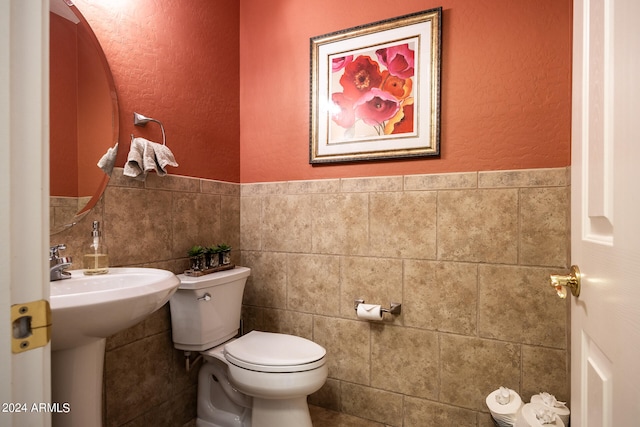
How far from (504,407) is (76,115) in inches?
88.3

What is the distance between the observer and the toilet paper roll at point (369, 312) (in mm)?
1809

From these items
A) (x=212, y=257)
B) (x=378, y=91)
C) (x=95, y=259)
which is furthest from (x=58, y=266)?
(x=378, y=91)

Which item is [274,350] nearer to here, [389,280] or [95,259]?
[389,280]

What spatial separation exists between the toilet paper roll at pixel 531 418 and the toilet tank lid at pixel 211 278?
4.79 ft

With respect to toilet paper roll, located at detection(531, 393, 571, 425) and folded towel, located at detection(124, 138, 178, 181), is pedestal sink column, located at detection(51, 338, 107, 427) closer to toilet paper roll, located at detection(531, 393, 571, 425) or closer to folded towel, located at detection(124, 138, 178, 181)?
folded towel, located at detection(124, 138, 178, 181)

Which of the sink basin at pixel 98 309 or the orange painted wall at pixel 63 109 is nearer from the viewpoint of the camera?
the sink basin at pixel 98 309

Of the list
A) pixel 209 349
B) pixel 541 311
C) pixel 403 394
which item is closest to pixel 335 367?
pixel 403 394

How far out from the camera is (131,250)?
1629mm

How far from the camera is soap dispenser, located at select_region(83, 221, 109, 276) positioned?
1.38 meters

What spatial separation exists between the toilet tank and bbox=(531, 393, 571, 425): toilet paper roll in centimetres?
151

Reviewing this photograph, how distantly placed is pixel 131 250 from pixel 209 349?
0.64 m

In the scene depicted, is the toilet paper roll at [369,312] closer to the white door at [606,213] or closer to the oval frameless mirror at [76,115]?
the white door at [606,213]

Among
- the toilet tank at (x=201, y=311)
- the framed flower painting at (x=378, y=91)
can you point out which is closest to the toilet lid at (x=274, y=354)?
the toilet tank at (x=201, y=311)

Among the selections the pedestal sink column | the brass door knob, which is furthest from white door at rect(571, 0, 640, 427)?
the pedestal sink column
